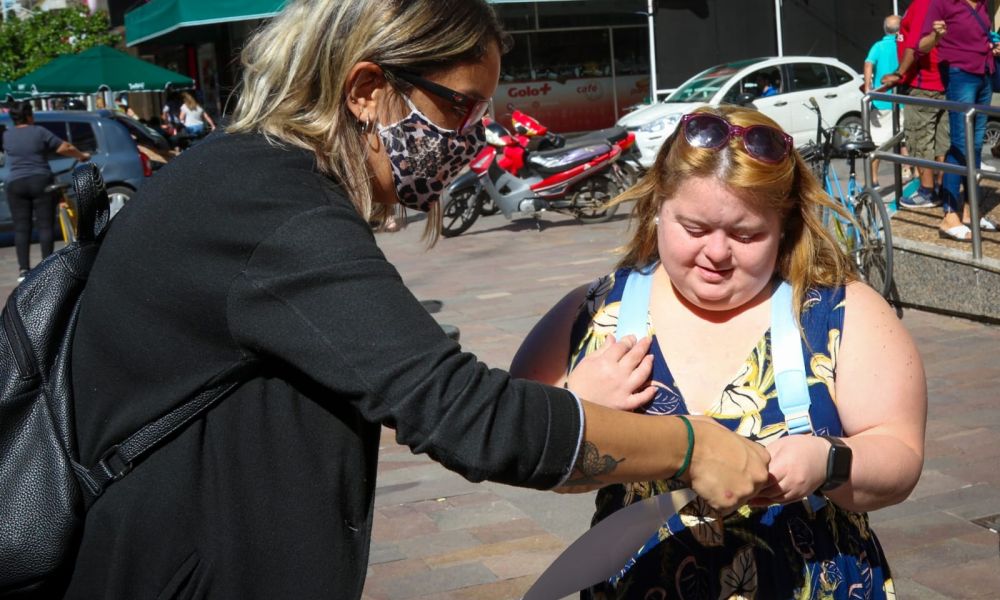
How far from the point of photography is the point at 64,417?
1670 mm

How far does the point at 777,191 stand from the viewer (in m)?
Result: 2.21

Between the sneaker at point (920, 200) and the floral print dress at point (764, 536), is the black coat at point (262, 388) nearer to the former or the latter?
the floral print dress at point (764, 536)

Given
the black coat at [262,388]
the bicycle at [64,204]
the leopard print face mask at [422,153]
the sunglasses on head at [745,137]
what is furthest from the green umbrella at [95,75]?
the black coat at [262,388]

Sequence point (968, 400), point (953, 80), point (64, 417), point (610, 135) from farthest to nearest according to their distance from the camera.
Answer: point (610, 135) < point (953, 80) < point (968, 400) < point (64, 417)

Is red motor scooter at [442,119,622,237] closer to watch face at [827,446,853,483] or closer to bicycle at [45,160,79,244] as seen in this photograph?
bicycle at [45,160,79,244]

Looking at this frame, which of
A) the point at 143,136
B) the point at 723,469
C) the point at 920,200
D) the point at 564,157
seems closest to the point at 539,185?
the point at 564,157

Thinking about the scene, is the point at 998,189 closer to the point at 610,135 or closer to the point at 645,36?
the point at 610,135

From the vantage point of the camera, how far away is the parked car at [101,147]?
1545 cm

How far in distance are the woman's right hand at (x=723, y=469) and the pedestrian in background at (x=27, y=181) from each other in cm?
1182

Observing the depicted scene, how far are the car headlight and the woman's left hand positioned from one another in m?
14.2

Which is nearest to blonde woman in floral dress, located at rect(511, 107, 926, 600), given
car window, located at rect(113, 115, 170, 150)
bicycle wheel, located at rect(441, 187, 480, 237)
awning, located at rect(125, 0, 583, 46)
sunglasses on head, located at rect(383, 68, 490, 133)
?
sunglasses on head, located at rect(383, 68, 490, 133)

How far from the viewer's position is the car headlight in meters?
16.0

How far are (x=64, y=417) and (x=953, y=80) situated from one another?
8.18 m

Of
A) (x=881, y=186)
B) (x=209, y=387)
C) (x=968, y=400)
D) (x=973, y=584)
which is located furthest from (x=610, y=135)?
(x=209, y=387)
